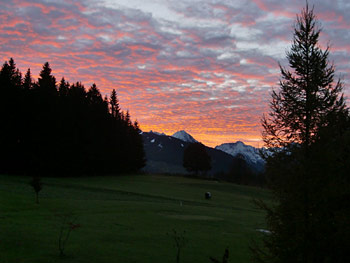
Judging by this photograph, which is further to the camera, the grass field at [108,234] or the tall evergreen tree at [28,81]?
the tall evergreen tree at [28,81]

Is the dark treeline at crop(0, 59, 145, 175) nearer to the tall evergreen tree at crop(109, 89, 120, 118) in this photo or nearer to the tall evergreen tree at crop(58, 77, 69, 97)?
the tall evergreen tree at crop(58, 77, 69, 97)

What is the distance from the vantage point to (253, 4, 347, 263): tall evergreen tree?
10.9 meters

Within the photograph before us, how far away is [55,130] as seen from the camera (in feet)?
222

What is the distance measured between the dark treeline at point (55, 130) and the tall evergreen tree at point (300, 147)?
56524 millimetres

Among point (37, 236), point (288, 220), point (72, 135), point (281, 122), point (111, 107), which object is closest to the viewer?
point (288, 220)

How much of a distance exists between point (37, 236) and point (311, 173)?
13.4 metres

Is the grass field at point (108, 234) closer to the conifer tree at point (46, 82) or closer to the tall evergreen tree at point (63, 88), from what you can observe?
the conifer tree at point (46, 82)

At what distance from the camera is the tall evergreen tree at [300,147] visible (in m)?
10.9

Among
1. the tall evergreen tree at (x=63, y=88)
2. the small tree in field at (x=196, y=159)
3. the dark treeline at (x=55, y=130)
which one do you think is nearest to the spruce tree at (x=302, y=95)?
the dark treeline at (x=55, y=130)

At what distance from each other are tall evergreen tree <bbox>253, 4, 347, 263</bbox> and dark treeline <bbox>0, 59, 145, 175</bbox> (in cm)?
5652

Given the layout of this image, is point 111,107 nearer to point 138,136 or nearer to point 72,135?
point 138,136

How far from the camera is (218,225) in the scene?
2552 cm

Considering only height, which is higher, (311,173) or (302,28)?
(302,28)

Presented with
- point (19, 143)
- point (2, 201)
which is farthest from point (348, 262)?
point (19, 143)
